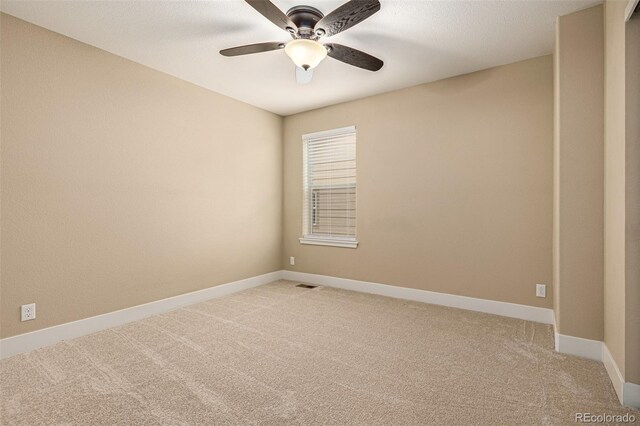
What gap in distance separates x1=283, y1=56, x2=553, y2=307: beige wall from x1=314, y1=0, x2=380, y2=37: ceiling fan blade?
76.5 inches

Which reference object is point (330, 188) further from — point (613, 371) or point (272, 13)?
point (613, 371)

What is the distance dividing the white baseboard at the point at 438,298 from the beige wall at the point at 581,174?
29.5 inches

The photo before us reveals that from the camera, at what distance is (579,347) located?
7.71ft

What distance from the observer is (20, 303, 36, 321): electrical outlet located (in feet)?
8.16

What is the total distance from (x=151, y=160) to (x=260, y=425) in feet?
9.31

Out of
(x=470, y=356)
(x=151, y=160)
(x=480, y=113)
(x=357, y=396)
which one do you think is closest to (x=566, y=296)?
(x=470, y=356)

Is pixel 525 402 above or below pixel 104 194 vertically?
below

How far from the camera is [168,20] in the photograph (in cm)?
249

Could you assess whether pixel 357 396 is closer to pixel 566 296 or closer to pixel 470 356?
pixel 470 356

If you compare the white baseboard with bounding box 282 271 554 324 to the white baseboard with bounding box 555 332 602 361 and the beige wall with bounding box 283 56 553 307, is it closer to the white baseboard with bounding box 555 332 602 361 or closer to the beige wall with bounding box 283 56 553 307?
the beige wall with bounding box 283 56 553 307

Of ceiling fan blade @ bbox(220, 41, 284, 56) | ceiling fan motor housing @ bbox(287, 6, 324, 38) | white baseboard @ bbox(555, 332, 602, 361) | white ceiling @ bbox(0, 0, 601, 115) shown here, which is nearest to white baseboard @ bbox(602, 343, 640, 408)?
white baseboard @ bbox(555, 332, 602, 361)

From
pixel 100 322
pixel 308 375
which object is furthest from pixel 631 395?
pixel 100 322

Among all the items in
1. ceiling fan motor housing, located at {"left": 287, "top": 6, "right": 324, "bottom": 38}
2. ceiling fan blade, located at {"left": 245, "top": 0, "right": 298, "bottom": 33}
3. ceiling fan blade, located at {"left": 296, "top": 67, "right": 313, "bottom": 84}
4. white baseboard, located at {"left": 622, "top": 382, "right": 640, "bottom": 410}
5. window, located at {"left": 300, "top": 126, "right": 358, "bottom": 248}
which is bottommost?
white baseboard, located at {"left": 622, "top": 382, "right": 640, "bottom": 410}

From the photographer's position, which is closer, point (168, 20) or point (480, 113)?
point (168, 20)
